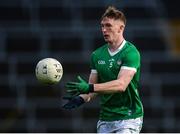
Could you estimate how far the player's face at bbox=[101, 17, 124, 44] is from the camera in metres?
7.61

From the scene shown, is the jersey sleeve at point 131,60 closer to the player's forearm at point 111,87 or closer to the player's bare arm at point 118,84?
the player's bare arm at point 118,84

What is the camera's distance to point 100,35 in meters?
15.8

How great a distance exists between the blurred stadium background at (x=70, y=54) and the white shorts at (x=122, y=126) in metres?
6.78

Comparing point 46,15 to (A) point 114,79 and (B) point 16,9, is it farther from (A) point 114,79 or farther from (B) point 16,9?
(A) point 114,79

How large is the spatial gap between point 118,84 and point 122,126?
50 centimetres

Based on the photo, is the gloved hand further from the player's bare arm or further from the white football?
the white football

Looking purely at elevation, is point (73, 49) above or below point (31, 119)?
above

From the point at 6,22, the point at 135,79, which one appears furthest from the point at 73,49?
the point at 135,79

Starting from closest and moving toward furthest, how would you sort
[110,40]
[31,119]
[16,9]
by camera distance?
1. [110,40]
2. [31,119]
3. [16,9]

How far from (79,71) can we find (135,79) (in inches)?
297

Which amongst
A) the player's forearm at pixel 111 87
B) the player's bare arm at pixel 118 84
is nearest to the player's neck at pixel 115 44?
the player's bare arm at pixel 118 84

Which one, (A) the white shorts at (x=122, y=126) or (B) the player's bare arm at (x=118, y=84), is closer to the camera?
(B) the player's bare arm at (x=118, y=84)

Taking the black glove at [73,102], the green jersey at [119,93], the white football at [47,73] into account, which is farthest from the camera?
the white football at [47,73]

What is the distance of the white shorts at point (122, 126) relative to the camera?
7715 millimetres
